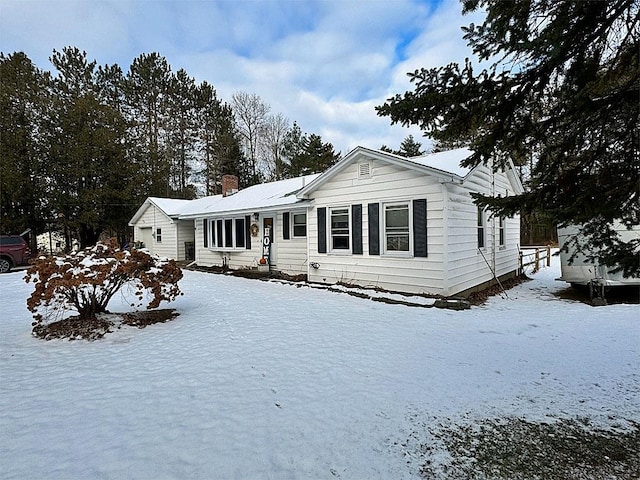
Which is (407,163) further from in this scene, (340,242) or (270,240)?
(270,240)

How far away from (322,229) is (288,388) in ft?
22.9

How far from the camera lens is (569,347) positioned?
16.5ft

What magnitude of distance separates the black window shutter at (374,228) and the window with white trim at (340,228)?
0.84m

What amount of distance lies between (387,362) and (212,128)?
27.1m

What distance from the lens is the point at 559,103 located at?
2.89 meters

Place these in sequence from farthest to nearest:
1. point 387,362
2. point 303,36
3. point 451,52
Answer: point 303,36
point 387,362
point 451,52

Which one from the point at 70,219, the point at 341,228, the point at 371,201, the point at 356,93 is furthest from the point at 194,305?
the point at 70,219

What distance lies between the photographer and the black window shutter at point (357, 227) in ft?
31.1

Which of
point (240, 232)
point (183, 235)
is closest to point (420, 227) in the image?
point (240, 232)

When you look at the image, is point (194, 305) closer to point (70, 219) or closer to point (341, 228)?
point (341, 228)

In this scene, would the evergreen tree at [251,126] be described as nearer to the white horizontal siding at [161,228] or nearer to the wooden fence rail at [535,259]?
the white horizontal siding at [161,228]

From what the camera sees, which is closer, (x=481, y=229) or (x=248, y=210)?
(x=481, y=229)

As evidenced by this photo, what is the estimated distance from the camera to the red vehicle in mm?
15047

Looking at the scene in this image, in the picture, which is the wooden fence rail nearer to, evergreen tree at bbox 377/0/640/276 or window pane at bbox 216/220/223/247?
evergreen tree at bbox 377/0/640/276
